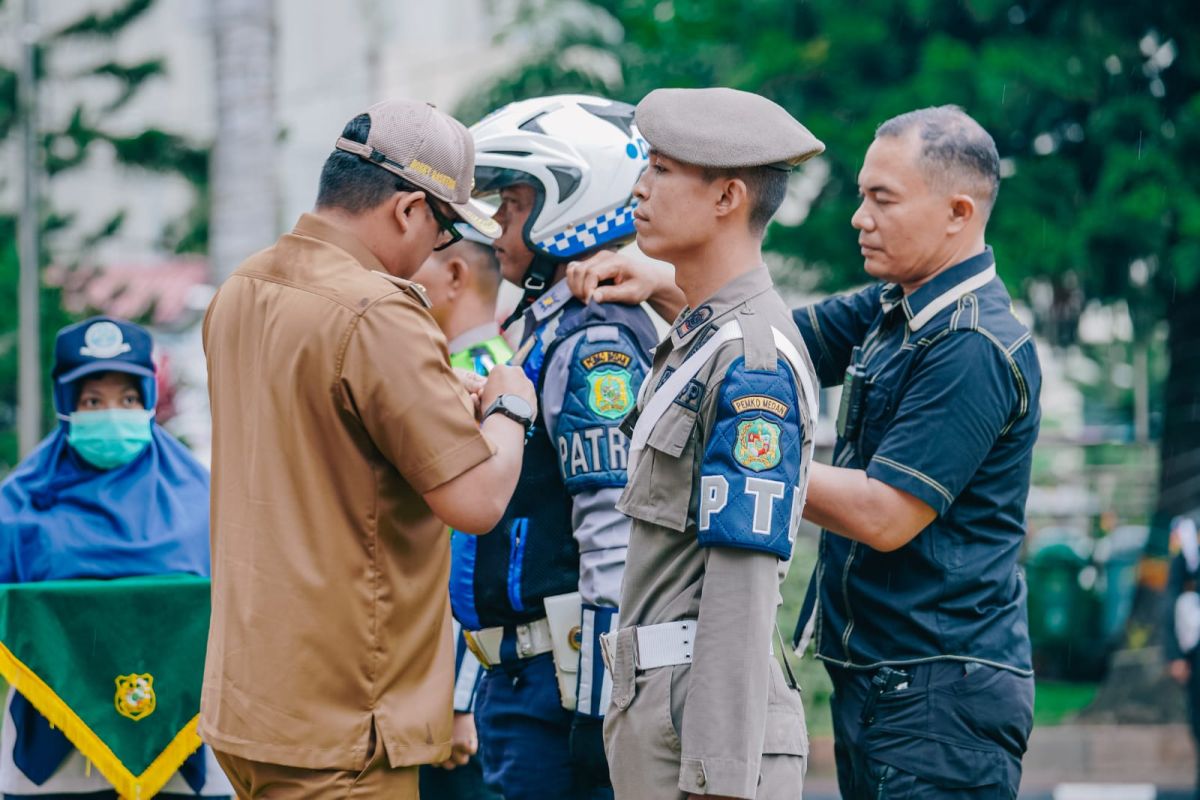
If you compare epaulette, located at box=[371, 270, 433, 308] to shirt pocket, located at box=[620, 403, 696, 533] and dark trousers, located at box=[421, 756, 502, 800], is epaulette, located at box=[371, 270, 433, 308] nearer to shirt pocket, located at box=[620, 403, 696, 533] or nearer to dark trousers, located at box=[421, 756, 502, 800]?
shirt pocket, located at box=[620, 403, 696, 533]

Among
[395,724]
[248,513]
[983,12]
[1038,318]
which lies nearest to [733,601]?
[395,724]

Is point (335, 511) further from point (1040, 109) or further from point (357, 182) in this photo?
point (1040, 109)

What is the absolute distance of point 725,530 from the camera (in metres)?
2.56

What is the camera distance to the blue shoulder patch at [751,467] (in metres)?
2.56

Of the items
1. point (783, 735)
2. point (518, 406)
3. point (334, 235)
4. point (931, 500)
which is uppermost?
point (334, 235)

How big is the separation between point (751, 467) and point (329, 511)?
829 millimetres

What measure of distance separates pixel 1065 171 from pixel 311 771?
803 cm

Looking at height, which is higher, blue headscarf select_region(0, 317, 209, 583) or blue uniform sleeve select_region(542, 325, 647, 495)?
blue uniform sleeve select_region(542, 325, 647, 495)

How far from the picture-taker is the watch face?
2.97m

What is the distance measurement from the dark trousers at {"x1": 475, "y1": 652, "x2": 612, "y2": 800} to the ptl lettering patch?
0.73m

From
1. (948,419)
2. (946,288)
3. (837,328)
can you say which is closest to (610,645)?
(948,419)

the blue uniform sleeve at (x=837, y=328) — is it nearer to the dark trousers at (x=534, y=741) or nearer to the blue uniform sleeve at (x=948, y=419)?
the blue uniform sleeve at (x=948, y=419)

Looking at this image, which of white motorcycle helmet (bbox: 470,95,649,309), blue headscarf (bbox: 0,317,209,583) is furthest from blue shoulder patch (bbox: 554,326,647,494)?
blue headscarf (bbox: 0,317,209,583)

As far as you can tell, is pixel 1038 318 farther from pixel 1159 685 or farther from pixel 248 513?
pixel 248 513
